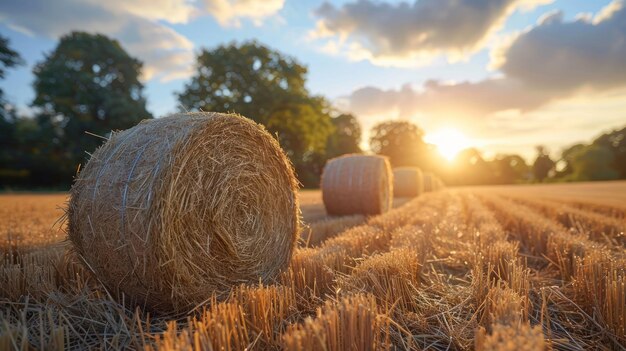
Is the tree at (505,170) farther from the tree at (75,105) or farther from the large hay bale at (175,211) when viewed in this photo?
the large hay bale at (175,211)

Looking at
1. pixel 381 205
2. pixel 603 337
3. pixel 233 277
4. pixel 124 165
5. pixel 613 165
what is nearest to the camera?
pixel 603 337

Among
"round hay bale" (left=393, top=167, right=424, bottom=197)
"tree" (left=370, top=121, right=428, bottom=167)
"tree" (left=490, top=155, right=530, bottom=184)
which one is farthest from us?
"tree" (left=490, top=155, right=530, bottom=184)

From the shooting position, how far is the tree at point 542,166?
78.4 meters

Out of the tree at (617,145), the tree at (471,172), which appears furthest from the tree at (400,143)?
the tree at (617,145)

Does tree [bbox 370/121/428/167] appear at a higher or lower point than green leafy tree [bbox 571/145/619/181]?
higher

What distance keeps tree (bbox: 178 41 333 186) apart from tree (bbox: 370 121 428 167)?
4338 centimetres

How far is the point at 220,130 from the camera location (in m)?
3.00

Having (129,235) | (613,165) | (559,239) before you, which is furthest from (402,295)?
(613,165)

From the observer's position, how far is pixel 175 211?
8.24 feet

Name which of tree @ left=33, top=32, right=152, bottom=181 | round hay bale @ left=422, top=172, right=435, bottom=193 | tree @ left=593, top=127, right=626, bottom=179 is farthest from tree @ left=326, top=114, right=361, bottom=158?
tree @ left=593, top=127, right=626, bottom=179

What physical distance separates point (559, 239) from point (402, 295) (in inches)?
105

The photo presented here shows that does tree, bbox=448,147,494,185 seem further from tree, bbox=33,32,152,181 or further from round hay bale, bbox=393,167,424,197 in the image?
tree, bbox=33,32,152,181

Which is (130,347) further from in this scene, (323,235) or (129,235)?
(323,235)

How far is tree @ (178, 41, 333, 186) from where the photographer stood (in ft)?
87.5
